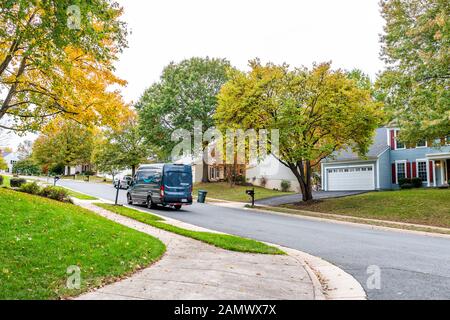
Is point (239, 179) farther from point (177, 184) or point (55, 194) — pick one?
point (55, 194)

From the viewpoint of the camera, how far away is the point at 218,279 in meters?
6.05

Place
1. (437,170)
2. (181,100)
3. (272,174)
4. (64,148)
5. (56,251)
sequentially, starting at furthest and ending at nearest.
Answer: (64,148), (272,174), (181,100), (437,170), (56,251)

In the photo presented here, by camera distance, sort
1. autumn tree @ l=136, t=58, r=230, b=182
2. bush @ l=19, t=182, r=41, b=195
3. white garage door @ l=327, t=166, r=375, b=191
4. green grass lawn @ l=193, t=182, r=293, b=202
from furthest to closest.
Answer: autumn tree @ l=136, t=58, r=230, b=182
white garage door @ l=327, t=166, r=375, b=191
green grass lawn @ l=193, t=182, r=293, b=202
bush @ l=19, t=182, r=41, b=195

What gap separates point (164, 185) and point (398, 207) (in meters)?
14.0


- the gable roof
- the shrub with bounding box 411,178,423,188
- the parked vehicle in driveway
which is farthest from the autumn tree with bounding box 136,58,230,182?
the shrub with bounding box 411,178,423,188

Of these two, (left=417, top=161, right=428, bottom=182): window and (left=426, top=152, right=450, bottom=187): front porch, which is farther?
(left=417, top=161, right=428, bottom=182): window

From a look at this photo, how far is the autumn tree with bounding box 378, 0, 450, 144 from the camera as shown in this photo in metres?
18.4

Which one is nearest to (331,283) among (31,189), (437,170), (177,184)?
(177,184)

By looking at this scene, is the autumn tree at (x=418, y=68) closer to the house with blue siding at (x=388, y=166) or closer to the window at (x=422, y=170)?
the house with blue siding at (x=388, y=166)

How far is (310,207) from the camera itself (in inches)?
961

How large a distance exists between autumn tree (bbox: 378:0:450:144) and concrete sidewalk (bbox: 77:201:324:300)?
14.1m

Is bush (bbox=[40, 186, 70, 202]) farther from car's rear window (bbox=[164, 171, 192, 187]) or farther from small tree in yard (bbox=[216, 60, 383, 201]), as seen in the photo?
small tree in yard (bbox=[216, 60, 383, 201])

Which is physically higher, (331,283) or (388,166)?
(388,166)
